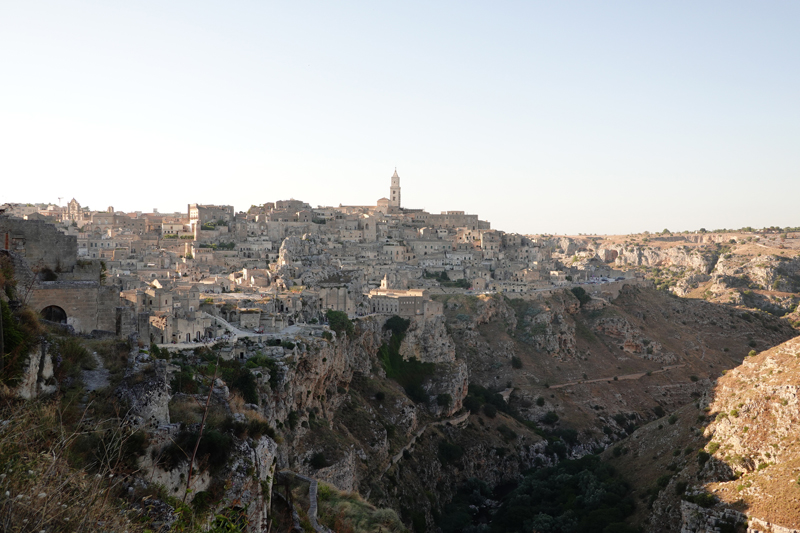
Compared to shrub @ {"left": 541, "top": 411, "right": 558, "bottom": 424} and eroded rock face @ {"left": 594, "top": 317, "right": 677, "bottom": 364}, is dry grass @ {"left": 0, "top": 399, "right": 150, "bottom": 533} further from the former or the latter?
eroded rock face @ {"left": 594, "top": 317, "right": 677, "bottom": 364}

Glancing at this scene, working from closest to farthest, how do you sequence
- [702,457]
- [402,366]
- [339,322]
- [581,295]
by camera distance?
[702,457]
[339,322]
[402,366]
[581,295]

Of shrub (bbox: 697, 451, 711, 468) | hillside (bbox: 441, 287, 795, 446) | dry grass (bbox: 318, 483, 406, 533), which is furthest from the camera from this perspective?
hillside (bbox: 441, 287, 795, 446)

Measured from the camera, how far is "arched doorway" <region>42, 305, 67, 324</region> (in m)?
16.6

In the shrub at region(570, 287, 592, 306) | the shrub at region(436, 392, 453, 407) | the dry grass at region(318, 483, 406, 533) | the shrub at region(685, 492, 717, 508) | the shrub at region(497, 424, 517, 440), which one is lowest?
the shrub at region(497, 424, 517, 440)

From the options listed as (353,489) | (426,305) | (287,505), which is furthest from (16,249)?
(426,305)

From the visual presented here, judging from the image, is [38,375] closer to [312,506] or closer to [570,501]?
[312,506]

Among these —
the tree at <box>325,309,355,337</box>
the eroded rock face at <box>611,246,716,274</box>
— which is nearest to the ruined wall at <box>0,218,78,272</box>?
the tree at <box>325,309,355,337</box>

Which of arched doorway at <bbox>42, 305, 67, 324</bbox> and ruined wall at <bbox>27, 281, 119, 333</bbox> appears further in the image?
ruined wall at <bbox>27, 281, 119, 333</bbox>

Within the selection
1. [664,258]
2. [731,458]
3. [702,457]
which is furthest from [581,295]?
[664,258]

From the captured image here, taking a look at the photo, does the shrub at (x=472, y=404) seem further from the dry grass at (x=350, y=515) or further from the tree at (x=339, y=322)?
the dry grass at (x=350, y=515)

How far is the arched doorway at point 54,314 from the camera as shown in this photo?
16598mm

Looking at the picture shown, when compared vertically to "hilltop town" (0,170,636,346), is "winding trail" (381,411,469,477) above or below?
below

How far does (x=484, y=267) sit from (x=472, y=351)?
16043mm

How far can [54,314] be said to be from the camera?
16844 millimetres
